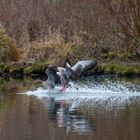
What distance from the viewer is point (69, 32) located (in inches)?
1347

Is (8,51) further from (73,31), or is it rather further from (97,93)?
(97,93)

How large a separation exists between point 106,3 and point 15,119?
Answer: 570 inches

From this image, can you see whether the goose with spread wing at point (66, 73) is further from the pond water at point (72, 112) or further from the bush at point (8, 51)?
the bush at point (8, 51)

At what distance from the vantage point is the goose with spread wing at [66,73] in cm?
2106

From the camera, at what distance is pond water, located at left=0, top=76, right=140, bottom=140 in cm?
1259

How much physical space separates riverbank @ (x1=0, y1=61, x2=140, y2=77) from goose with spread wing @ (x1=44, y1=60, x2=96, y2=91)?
25.5 feet

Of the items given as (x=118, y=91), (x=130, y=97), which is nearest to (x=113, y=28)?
(x=118, y=91)

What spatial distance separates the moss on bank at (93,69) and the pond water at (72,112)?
4295 mm

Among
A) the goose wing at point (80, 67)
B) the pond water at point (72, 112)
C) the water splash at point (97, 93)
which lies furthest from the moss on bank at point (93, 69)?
the goose wing at point (80, 67)

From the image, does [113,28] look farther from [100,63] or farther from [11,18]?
[11,18]

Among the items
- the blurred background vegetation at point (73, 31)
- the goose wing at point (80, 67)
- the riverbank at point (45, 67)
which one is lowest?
the riverbank at point (45, 67)

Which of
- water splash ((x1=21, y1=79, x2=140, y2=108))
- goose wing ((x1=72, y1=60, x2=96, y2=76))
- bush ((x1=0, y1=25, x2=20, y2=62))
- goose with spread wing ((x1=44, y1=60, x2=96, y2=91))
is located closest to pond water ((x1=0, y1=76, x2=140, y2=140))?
water splash ((x1=21, y1=79, x2=140, y2=108))

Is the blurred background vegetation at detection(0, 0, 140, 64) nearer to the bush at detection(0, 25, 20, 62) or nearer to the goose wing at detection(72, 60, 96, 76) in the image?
the bush at detection(0, 25, 20, 62)

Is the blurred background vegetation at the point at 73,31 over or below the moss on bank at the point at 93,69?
over
